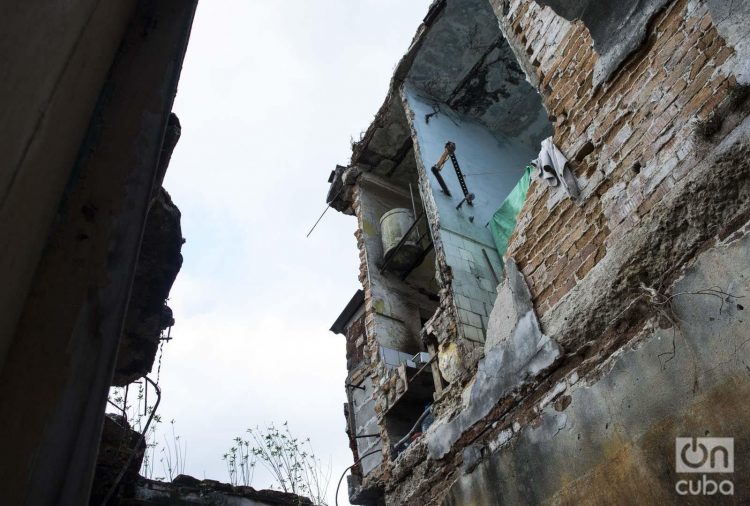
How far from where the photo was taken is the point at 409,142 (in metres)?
8.99

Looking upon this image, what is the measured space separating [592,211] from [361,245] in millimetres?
4817

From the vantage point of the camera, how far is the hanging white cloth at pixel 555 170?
152 inches

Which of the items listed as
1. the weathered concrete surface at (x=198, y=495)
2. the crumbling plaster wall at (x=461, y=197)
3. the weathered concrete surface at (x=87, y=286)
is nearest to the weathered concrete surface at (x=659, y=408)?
the crumbling plaster wall at (x=461, y=197)

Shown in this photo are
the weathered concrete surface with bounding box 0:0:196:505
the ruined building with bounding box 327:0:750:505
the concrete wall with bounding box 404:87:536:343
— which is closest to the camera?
the weathered concrete surface with bounding box 0:0:196:505

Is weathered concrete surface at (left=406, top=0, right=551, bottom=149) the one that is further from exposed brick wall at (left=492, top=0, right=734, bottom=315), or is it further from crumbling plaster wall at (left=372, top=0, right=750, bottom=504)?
crumbling plaster wall at (left=372, top=0, right=750, bottom=504)

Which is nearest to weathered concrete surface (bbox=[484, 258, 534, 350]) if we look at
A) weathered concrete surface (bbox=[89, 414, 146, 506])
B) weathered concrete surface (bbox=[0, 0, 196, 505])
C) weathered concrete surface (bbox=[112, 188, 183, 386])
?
weathered concrete surface (bbox=[112, 188, 183, 386])

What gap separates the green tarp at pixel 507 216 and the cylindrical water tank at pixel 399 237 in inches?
50.6

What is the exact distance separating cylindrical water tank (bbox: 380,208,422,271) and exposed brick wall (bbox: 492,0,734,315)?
3.32 m

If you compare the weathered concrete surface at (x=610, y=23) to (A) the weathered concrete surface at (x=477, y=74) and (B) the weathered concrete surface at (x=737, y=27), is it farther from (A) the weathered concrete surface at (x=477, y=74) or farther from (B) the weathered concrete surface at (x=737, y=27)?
(A) the weathered concrete surface at (x=477, y=74)

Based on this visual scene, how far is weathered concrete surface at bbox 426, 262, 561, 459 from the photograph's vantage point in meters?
3.67

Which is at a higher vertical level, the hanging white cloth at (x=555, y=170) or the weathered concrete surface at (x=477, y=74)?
the weathered concrete surface at (x=477, y=74)

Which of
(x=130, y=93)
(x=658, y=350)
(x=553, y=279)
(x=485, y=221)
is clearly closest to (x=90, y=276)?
(x=130, y=93)

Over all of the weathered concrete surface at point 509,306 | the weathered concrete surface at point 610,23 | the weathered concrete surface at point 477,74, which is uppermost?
the weathered concrete surface at point 477,74

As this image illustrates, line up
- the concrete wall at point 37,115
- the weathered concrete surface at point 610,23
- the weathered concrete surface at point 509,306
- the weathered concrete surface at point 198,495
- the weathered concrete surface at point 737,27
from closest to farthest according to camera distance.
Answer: the concrete wall at point 37,115 → the weathered concrete surface at point 737,27 → the weathered concrete surface at point 610,23 → the weathered concrete surface at point 509,306 → the weathered concrete surface at point 198,495
